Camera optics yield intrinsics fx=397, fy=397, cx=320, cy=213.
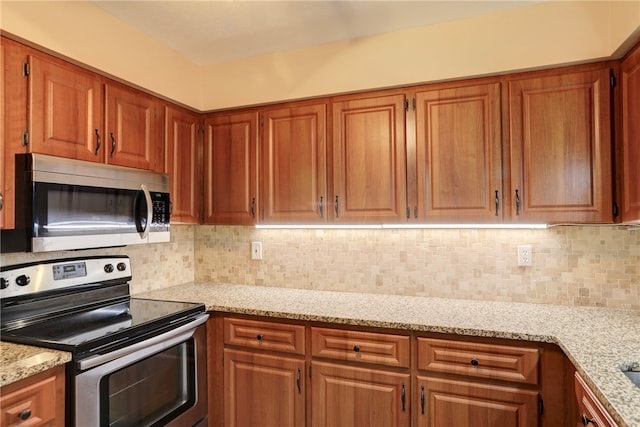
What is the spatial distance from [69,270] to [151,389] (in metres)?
0.72

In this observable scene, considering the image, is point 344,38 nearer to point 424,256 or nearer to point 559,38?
point 559,38

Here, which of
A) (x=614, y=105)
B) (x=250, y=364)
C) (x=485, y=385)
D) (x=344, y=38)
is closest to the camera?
(x=485, y=385)

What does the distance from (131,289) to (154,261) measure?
0.23 m

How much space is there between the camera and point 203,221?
256cm

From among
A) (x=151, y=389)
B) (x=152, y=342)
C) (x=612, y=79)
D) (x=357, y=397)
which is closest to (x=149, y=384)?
(x=151, y=389)

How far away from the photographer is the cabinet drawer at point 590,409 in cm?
106

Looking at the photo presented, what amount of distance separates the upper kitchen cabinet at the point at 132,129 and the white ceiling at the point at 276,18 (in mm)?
376

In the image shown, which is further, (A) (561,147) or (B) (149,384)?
(A) (561,147)

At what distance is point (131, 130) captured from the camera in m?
2.08

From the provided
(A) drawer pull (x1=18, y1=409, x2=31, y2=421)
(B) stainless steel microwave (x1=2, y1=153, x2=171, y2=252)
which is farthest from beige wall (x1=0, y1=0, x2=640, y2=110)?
(A) drawer pull (x1=18, y1=409, x2=31, y2=421)

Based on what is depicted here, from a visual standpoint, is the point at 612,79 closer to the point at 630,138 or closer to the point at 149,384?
the point at 630,138

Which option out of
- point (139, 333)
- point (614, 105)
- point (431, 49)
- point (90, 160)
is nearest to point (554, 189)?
Result: point (614, 105)

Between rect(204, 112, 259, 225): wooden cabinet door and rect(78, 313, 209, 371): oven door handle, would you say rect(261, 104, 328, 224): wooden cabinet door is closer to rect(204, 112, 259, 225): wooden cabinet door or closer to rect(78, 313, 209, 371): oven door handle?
rect(204, 112, 259, 225): wooden cabinet door

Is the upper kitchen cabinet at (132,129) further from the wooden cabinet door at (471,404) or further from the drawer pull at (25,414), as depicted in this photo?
the wooden cabinet door at (471,404)
